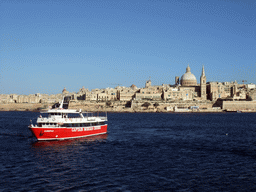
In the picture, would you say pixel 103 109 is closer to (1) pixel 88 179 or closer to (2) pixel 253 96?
(2) pixel 253 96

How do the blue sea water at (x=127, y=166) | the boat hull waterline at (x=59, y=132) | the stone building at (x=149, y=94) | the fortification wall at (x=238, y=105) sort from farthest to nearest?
the stone building at (x=149, y=94), the fortification wall at (x=238, y=105), the boat hull waterline at (x=59, y=132), the blue sea water at (x=127, y=166)

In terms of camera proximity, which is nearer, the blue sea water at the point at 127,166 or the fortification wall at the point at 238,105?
the blue sea water at the point at 127,166

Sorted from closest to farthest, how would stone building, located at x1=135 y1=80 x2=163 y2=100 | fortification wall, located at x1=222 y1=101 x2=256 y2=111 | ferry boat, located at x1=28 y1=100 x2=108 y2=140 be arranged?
1. ferry boat, located at x1=28 y1=100 x2=108 y2=140
2. fortification wall, located at x1=222 y1=101 x2=256 y2=111
3. stone building, located at x1=135 y1=80 x2=163 y2=100

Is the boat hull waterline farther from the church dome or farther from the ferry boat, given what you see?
the church dome

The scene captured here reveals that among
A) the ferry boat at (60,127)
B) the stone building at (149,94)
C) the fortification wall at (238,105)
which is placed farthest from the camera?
the stone building at (149,94)

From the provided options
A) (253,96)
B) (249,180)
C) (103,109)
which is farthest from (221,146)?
(253,96)

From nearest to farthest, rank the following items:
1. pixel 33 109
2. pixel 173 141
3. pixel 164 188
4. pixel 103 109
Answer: pixel 164 188
pixel 173 141
pixel 103 109
pixel 33 109

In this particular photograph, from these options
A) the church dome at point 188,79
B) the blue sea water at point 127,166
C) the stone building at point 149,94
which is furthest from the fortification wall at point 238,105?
the blue sea water at point 127,166

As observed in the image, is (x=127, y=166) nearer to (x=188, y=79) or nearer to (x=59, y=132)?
(x=59, y=132)

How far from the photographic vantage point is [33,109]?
113 metres

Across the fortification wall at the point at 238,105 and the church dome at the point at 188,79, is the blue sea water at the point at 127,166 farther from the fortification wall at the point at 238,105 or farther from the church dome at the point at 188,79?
the church dome at the point at 188,79

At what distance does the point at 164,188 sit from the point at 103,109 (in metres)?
85.1

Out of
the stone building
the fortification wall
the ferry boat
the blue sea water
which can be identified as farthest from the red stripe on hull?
the stone building

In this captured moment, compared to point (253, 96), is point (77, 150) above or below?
below
